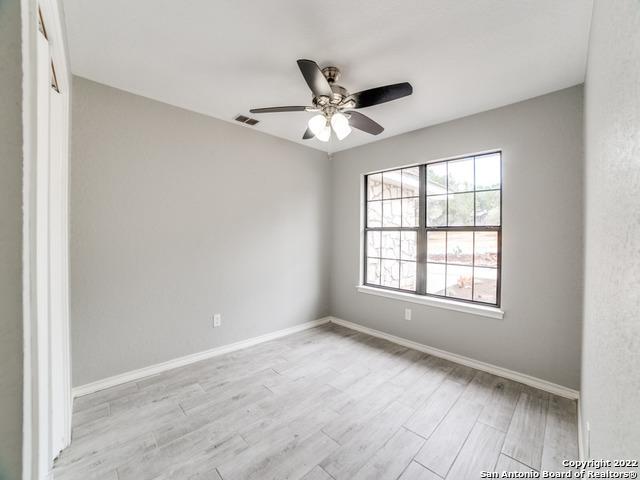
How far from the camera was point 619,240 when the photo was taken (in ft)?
2.53

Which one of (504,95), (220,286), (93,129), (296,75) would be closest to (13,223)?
(296,75)

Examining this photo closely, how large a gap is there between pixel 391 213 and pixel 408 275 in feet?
2.78

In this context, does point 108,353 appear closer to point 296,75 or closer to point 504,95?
point 296,75

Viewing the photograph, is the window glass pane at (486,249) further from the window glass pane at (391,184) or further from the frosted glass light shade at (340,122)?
the frosted glass light shade at (340,122)

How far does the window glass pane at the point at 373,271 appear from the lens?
12.2 feet

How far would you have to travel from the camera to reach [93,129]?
7.20 feet

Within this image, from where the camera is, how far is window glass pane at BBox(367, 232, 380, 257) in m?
3.74

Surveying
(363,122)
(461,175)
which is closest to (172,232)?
(363,122)

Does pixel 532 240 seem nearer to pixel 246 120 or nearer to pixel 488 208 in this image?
pixel 488 208

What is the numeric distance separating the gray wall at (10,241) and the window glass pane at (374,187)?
351 centimetres

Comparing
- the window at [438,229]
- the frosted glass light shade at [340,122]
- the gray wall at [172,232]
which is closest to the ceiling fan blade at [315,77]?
the frosted glass light shade at [340,122]

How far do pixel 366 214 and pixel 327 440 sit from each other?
2763 mm

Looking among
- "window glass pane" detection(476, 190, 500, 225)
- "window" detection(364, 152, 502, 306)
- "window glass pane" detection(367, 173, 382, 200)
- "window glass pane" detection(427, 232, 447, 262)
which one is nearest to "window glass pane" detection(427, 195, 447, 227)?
"window" detection(364, 152, 502, 306)

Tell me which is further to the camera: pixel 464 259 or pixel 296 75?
pixel 464 259
